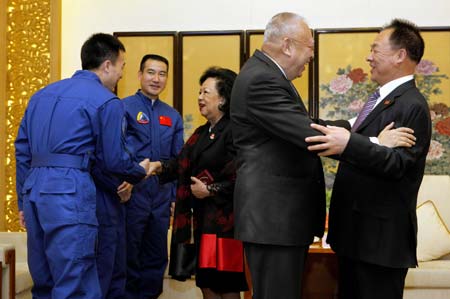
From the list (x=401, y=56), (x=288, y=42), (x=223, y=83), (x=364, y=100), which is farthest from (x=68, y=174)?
(x=364, y=100)

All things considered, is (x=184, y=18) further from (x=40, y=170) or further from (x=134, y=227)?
(x=40, y=170)

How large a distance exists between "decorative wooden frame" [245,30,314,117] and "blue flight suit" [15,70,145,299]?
221 centimetres

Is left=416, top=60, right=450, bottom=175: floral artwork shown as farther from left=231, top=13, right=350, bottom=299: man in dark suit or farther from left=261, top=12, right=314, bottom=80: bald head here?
left=231, top=13, right=350, bottom=299: man in dark suit

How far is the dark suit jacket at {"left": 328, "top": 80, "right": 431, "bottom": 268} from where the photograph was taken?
2332 millimetres

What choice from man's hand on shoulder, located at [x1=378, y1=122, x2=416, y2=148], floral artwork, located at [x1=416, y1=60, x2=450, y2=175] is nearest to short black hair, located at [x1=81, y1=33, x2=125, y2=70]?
man's hand on shoulder, located at [x1=378, y1=122, x2=416, y2=148]

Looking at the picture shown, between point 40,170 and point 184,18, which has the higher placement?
point 184,18

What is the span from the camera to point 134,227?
3.98m

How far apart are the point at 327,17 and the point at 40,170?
2908mm

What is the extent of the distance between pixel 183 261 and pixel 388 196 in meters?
1.32

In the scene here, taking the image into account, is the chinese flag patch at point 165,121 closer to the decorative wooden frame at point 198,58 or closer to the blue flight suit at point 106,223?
the decorative wooden frame at point 198,58

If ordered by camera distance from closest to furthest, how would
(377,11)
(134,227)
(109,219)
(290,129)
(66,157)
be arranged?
1. (290,129)
2. (66,157)
3. (109,219)
4. (134,227)
5. (377,11)

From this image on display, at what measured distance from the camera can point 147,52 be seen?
16.8 ft

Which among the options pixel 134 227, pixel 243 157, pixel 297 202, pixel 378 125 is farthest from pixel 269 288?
pixel 134 227

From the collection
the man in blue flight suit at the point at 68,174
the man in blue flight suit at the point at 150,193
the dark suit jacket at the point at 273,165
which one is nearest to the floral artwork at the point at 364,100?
the man in blue flight suit at the point at 150,193
